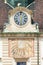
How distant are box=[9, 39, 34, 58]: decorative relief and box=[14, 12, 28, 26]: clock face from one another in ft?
3.48

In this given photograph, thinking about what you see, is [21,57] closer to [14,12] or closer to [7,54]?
[7,54]

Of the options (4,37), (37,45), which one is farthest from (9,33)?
(37,45)

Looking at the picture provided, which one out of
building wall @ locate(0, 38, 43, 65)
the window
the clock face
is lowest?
building wall @ locate(0, 38, 43, 65)

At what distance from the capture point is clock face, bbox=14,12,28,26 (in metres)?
21.1

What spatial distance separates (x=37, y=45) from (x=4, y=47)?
6.17 ft

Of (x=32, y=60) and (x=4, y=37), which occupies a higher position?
(x=4, y=37)

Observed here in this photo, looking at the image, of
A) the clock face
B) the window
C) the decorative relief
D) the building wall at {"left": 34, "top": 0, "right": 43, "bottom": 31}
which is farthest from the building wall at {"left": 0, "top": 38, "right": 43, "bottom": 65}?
the window

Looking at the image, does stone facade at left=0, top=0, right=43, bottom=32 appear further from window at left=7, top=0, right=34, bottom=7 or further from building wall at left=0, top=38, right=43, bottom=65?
building wall at left=0, top=38, right=43, bottom=65

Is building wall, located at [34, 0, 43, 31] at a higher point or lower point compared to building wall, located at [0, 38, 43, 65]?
higher

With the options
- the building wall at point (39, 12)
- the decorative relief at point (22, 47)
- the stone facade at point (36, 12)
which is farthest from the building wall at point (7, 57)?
the building wall at point (39, 12)

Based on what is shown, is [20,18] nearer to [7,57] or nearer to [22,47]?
[22,47]

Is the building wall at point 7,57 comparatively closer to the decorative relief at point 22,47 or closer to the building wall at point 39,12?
the decorative relief at point 22,47

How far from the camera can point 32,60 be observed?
20797 mm

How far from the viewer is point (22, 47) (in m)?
20.8
